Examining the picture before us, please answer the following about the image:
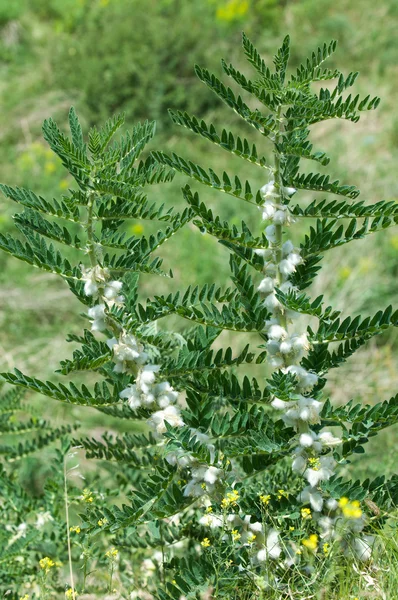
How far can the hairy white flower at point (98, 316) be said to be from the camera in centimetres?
148

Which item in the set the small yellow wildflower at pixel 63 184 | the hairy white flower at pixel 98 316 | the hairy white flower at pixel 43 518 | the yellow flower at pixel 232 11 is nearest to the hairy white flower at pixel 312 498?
the hairy white flower at pixel 98 316

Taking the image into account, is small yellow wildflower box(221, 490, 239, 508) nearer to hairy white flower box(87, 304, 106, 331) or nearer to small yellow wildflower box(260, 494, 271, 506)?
small yellow wildflower box(260, 494, 271, 506)

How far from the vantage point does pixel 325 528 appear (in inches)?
60.7

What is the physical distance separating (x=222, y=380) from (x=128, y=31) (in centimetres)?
491

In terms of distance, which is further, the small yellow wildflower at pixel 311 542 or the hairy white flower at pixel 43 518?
the hairy white flower at pixel 43 518

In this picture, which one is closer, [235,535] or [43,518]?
[235,535]

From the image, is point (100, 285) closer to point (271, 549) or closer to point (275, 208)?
point (275, 208)

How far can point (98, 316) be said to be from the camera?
1.49 metres

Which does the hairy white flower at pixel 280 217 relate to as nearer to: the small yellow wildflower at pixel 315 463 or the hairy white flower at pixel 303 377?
the hairy white flower at pixel 303 377

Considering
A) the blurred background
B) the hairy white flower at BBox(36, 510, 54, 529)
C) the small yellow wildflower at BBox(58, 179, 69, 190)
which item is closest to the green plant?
the hairy white flower at BBox(36, 510, 54, 529)

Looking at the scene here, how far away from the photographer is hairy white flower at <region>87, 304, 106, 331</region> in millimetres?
1476

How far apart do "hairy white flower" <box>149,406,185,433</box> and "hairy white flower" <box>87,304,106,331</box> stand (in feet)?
0.65

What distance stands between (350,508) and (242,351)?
353 millimetres

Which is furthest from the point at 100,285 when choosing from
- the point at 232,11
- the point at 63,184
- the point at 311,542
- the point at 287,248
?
the point at 232,11
